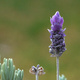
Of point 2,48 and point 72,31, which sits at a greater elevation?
point 72,31

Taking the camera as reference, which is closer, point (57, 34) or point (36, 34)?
point (57, 34)

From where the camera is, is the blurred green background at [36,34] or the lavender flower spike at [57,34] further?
the blurred green background at [36,34]

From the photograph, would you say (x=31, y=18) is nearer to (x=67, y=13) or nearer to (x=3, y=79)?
(x=67, y=13)

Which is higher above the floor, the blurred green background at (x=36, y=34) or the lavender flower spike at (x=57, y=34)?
the blurred green background at (x=36, y=34)

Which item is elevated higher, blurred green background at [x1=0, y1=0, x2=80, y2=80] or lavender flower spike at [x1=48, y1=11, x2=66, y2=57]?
blurred green background at [x1=0, y1=0, x2=80, y2=80]

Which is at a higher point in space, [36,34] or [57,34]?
[36,34]

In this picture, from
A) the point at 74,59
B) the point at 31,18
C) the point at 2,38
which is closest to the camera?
the point at 74,59

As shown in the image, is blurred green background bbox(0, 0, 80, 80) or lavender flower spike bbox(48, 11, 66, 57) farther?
blurred green background bbox(0, 0, 80, 80)

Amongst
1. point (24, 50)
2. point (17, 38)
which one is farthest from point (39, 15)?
point (24, 50)
